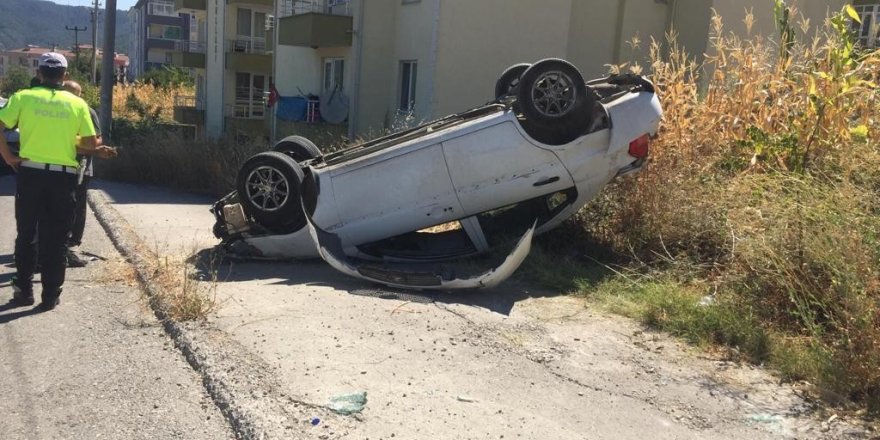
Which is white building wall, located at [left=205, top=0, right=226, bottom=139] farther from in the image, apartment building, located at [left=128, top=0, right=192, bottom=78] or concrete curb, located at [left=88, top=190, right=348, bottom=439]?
apartment building, located at [left=128, top=0, right=192, bottom=78]

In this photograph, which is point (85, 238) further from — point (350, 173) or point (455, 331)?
point (455, 331)

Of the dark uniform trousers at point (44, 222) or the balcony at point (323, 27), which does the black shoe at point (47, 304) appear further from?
the balcony at point (323, 27)

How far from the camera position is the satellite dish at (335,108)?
1950cm

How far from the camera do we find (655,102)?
703 centimetres

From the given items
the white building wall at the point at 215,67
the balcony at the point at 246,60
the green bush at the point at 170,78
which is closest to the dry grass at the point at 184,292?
the balcony at the point at 246,60

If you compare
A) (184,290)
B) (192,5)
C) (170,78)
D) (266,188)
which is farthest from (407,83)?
(170,78)

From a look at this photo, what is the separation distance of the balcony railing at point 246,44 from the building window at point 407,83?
14700mm

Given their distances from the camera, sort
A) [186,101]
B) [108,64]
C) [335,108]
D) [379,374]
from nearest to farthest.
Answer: [379,374], [108,64], [335,108], [186,101]

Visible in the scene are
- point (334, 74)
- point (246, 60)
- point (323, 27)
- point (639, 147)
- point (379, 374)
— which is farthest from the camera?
point (246, 60)

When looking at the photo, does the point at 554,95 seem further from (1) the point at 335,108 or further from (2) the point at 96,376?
(1) the point at 335,108

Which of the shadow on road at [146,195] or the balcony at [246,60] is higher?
the balcony at [246,60]

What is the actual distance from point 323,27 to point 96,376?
1604 centimetres

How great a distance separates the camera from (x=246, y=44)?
1261 inches

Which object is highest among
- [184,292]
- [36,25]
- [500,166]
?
[36,25]
